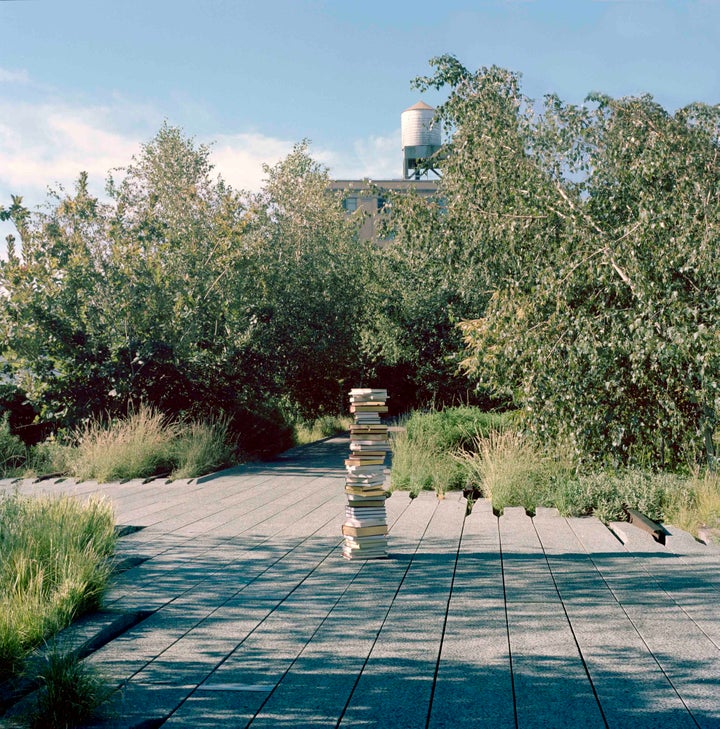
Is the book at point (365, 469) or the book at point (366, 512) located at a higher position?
the book at point (365, 469)

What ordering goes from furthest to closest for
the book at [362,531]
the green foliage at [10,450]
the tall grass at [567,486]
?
the green foliage at [10,450] < the tall grass at [567,486] < the book at [362,531]

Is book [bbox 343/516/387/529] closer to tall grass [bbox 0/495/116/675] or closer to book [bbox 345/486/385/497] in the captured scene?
book [bbox 345/486/385/497]

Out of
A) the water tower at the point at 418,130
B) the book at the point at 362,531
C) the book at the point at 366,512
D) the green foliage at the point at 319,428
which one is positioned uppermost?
the water tower at the point at 418,130

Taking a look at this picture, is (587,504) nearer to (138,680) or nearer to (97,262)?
(138,680)

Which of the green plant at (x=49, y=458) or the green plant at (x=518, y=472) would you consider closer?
the green plant at (x=518, y=472)

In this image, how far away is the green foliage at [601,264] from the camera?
9539 millimetres

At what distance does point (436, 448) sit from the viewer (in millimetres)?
13211

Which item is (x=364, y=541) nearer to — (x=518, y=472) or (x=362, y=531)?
(x=362, y=531)

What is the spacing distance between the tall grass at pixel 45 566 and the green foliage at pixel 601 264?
223 inches

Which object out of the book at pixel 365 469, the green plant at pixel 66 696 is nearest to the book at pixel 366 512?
the book at pixel 365 469

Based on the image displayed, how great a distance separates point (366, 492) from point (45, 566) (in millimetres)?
2689

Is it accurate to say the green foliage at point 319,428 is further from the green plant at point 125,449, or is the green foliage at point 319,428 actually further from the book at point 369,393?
the book at point 369,393

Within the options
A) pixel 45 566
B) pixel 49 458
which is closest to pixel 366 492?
pixel 45 566

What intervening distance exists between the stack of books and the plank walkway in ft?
0.57
